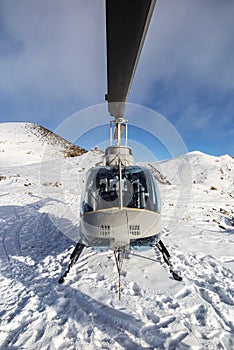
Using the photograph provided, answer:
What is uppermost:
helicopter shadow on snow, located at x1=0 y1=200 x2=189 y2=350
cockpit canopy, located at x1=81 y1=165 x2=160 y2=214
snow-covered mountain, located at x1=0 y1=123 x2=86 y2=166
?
snow-covered mountain, located at x1=0 y1=123 x2=86 y2=166

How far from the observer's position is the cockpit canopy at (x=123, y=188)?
3277mm

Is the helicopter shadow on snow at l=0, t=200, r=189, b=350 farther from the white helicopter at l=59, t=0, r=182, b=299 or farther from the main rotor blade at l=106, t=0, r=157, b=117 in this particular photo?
the main rotor blade at l=106, t=0, r=157, b=117

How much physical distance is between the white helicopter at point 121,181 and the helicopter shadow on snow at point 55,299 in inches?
15.0

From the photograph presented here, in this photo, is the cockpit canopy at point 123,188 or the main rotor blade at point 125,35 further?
the cockpit canopy at point 123,188

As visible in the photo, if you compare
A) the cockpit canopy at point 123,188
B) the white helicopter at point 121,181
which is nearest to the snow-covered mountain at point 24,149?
the cockpit canopy at point 123,188

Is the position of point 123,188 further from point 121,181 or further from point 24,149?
point 24,149

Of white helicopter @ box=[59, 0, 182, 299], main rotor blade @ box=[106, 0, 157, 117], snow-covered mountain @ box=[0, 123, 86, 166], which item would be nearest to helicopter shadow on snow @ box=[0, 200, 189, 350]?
white helicopter @ box=[59, 0, 182, 299]

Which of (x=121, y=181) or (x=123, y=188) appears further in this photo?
(x=123, y=188)

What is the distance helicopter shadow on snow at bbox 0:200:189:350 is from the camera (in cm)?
211

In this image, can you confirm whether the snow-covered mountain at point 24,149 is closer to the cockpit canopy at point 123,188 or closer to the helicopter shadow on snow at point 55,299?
the helicopter shadow on snow at point 55,299

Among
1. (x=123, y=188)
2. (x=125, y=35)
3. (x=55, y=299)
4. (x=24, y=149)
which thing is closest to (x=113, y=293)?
(x=55, y=299)

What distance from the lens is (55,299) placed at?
107 inches

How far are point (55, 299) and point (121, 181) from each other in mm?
2017

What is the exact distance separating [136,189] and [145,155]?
719 millimetres
